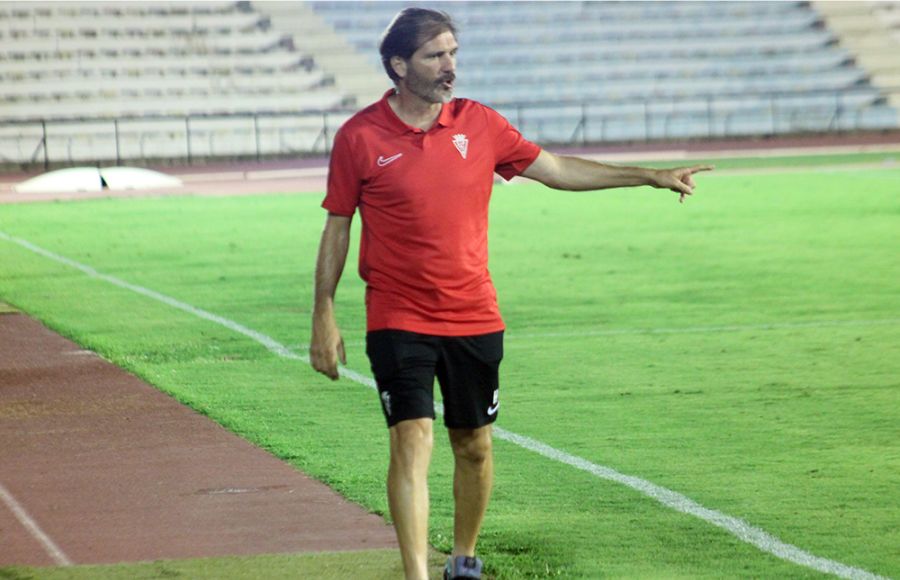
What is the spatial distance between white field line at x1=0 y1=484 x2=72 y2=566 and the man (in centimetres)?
129

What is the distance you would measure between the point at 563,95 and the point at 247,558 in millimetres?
44513

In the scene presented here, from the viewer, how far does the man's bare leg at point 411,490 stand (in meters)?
5.65

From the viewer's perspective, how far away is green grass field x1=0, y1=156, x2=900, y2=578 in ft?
22.5

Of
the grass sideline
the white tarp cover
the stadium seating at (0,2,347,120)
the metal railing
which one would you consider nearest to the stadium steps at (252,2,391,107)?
the stadium seating at (0,2,347,120)

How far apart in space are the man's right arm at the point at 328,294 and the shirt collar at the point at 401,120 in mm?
338

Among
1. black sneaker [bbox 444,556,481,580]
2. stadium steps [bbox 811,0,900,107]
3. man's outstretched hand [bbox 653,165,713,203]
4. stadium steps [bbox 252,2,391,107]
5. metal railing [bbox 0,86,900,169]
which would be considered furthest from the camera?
stadium steps [bbox 811,0,900,107]

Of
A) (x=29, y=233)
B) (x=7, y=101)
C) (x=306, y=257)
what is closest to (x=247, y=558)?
(x=306, y=257)

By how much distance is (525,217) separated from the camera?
80.1ft

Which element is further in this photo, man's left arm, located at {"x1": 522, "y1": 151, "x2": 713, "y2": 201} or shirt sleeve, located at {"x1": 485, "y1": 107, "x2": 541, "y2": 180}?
man's left arm, located at {"x1": 522, "y1": 151, "x2": 713, "y2": 201}

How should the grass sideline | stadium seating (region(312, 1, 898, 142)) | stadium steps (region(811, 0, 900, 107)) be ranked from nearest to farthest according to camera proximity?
the grass sideline < stadium seating (region(312, 1, 898, 142)) < stadium steps (region(811, 0, 900, 107))

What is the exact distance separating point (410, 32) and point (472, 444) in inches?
52.3

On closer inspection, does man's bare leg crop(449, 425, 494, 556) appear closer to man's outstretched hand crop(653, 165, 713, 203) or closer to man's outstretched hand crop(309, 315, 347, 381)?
man's outstretched hand crop(309, 315, 347, 381)

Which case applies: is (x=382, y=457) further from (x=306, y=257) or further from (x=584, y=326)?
(x=306, y=257)

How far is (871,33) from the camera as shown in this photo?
55.5 meters
